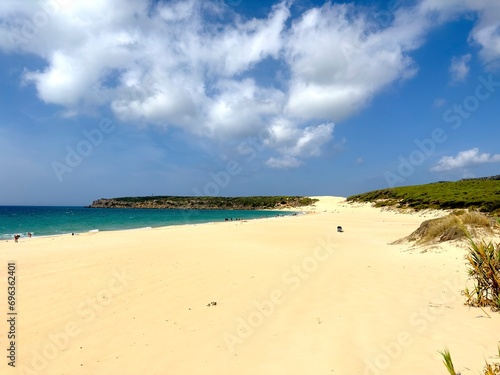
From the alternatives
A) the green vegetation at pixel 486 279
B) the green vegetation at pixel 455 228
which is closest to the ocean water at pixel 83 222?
the green vegetation at pixel 455 228

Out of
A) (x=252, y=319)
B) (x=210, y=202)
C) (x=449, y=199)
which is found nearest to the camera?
(x=252, y=319)

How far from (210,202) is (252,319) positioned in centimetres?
16200

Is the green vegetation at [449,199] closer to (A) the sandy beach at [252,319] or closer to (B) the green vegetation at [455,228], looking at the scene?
(B) the green vegetation at [455,228]

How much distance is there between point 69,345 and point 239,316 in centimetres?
385

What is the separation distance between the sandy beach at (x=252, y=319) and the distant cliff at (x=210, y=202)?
114 metres

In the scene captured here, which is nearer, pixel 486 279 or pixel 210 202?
pixel 486 279

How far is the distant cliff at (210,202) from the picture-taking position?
5428 inches

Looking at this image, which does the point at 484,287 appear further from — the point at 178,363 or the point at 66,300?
the point at 66,300

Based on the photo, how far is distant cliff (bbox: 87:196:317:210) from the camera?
13788 cm

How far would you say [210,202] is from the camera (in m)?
168

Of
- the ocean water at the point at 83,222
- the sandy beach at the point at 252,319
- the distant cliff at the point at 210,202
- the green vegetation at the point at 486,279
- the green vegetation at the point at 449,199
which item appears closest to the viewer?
the sandy beach at the point at 252,319

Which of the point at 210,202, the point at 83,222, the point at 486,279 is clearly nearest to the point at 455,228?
the point at 486,279

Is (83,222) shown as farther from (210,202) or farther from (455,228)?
(210,202)

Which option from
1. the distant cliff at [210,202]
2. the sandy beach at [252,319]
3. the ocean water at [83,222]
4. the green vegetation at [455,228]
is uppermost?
the distant cliff at [210,202]
